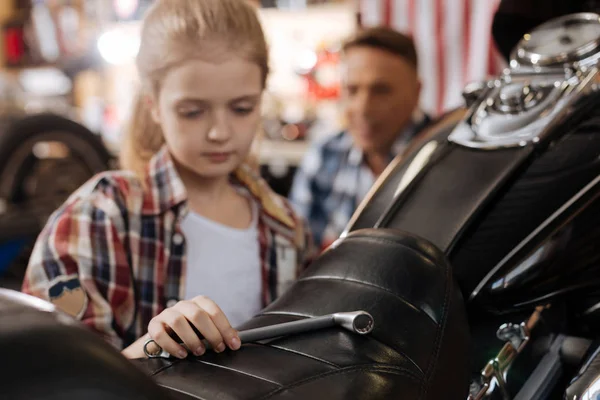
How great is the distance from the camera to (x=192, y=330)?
56 cm

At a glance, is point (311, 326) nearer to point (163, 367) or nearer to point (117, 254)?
point (163, 367)

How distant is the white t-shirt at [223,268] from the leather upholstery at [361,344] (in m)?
0.40

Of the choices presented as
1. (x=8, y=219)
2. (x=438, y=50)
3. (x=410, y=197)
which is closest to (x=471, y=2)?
(x=438, y=50)

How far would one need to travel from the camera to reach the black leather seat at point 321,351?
339mm

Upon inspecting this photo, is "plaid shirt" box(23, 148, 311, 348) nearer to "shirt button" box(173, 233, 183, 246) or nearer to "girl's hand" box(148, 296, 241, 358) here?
"shirt button" box(173, 233, 183, 246)

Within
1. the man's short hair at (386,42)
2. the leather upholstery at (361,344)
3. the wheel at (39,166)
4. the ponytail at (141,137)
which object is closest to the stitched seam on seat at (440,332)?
the leather upholstery at (361,344)

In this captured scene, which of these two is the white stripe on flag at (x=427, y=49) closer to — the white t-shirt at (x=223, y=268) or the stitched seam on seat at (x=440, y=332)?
the white t-shirt at (x=223, y=268)

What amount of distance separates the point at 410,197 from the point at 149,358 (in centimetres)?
42

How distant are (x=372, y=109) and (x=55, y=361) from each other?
1.65 m

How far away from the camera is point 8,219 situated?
7.23ft

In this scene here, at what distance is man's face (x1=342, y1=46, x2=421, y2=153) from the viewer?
6.30 feet

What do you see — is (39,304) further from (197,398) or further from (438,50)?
(438,50)

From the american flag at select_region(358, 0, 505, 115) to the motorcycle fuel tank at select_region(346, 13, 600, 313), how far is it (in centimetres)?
174

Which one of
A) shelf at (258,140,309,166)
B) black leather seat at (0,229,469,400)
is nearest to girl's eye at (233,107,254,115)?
black leather seat at (0,229,469,400)
